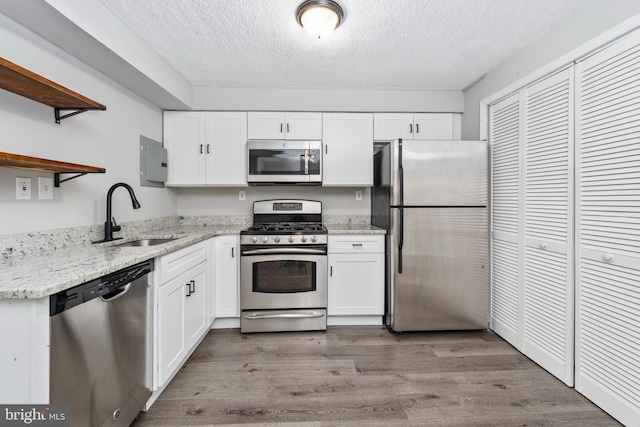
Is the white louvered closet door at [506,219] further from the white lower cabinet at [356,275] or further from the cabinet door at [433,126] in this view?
the white lower cabinet at [356,275]

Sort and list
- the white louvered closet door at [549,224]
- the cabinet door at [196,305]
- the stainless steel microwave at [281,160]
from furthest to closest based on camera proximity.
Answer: the stainless steel microwave at [281,160] < the cabinet door at [196,305] < the white louvered closet door at [549,224]

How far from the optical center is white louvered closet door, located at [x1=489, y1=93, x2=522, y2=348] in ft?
7.45

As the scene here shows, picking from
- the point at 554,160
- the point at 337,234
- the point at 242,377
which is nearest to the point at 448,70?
the point at 554,160

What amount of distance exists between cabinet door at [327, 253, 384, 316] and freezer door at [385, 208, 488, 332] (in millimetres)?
191

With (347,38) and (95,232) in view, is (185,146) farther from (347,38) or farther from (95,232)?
(347,38)

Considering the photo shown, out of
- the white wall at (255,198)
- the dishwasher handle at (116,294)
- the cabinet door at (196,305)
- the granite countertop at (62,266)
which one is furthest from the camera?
the white wall at (255,198)

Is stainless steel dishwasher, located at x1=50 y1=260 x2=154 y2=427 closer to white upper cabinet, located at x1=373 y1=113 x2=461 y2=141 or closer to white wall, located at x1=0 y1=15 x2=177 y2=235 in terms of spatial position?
white wall, located at x1=0 y1=15 x2=177 y2=235

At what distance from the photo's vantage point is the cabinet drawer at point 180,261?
1.66m

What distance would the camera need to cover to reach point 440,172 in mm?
2480

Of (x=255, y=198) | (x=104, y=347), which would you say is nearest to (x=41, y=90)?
(x=104, y=347)

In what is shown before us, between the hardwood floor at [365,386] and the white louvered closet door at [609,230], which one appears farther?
the hardwood floor at [365,386]

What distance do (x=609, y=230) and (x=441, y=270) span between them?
3.84ft

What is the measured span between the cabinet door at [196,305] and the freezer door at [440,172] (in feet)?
5.91

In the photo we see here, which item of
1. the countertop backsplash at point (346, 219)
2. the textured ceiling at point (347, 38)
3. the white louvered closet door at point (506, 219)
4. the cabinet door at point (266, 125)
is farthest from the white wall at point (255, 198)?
the white louvered closet door at point (506, 219)
